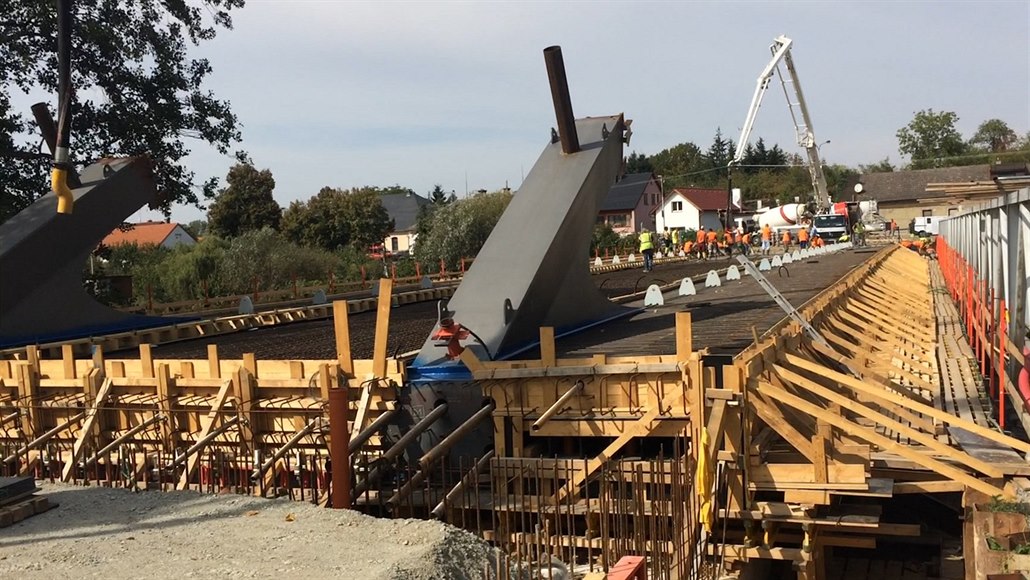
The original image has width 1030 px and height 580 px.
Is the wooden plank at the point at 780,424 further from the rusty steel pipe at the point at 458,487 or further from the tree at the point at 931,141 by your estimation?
the tree at the point at 931,141

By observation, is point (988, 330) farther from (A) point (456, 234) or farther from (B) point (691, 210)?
(B) point (691, 210)

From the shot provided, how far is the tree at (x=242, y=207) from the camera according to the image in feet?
199

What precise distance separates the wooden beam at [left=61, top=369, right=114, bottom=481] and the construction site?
3 centimetres

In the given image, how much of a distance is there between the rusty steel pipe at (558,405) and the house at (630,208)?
231ft

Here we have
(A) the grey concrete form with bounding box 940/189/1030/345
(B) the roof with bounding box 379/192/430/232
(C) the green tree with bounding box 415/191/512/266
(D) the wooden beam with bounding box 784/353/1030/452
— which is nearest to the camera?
(D) the wooden beam with bounding box 784/353/1030/452

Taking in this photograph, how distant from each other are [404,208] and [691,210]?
28.1m

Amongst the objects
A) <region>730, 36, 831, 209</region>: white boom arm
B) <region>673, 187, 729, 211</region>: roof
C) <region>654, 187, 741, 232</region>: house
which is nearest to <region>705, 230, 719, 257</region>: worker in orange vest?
<region>730, 36, 831, 209</region>: white boom arm

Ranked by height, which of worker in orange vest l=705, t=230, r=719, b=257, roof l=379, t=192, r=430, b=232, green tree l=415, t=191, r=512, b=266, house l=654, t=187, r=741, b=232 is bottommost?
worker in orange vest l=705, t=230, r=719, b=257

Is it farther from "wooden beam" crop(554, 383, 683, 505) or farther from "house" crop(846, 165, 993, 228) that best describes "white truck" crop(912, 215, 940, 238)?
"wooden beam" crop(554, 383, 683, 505)

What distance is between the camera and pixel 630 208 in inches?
3152

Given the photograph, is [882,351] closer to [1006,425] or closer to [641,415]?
[1006,425]

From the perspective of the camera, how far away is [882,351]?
43.0 ft

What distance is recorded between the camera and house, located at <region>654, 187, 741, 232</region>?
81.9 metres

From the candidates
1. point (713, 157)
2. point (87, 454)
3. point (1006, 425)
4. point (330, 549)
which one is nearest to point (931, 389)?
point (1006, 425)
